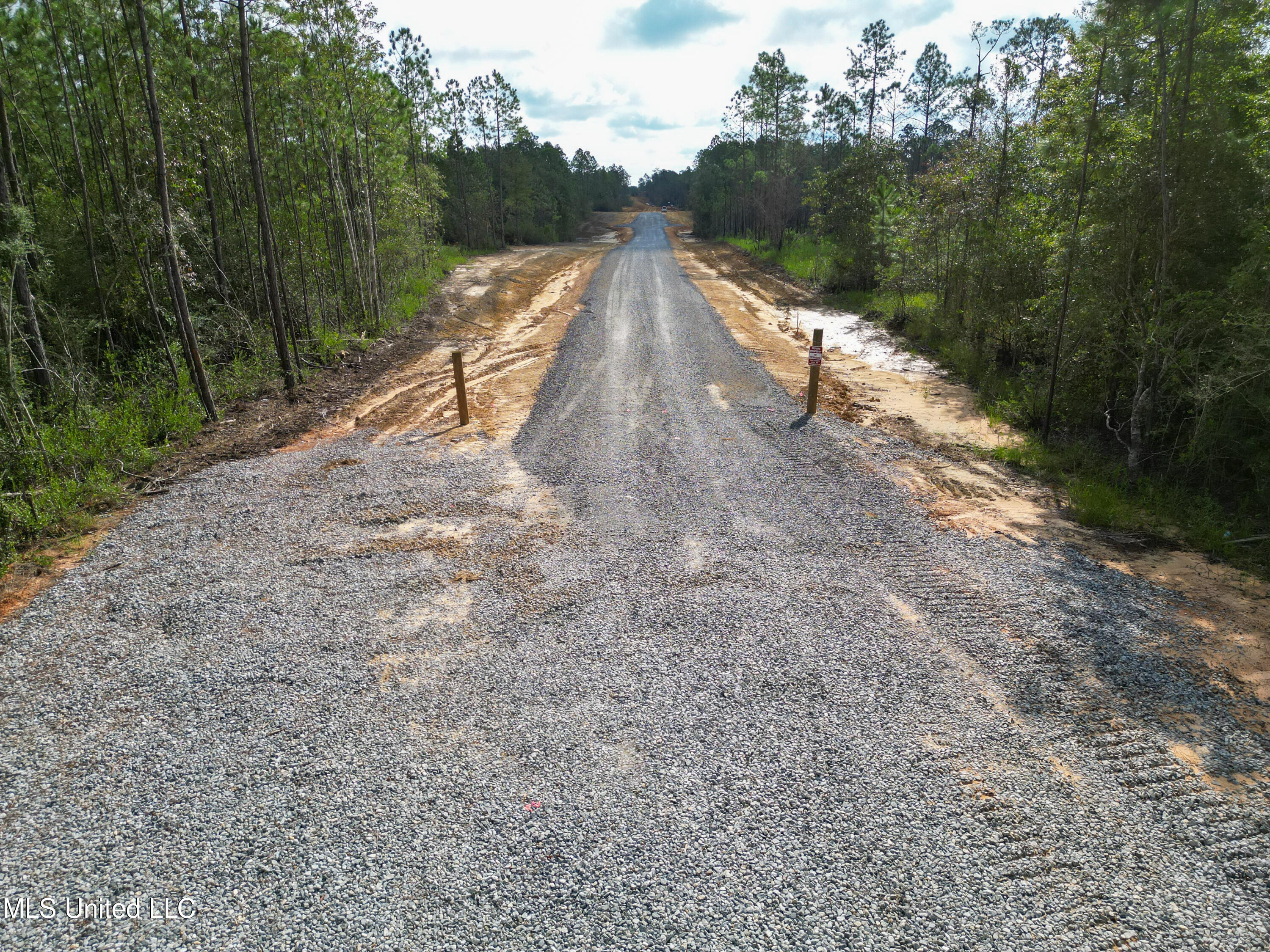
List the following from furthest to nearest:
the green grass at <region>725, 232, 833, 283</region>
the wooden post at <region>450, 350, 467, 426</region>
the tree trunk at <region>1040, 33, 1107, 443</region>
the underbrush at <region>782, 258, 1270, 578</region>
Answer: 1. the green grass at <region>725, 232, 833, 283</region>
2. the wooden post at <region>450, 350, 467, 426</region>
3. the tree trunk at <region>1040, 33, 1107, 443</region>
4. the underbrush at <region>782, 258, 1270, 578</region>

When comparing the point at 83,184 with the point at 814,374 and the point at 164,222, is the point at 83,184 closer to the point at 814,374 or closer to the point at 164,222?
the point at 164,222

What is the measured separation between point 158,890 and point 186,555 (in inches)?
158

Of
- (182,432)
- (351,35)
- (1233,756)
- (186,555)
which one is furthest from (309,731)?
(351,35)

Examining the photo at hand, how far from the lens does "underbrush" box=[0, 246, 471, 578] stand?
6906 mm

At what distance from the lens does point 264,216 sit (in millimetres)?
11523

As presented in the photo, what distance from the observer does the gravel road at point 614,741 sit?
125 inches

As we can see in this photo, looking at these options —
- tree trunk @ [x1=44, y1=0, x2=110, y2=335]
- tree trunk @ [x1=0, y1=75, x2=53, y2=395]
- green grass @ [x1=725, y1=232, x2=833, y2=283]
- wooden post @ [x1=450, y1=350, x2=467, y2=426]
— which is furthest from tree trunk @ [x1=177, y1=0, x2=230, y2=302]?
green grass @ [x1=725, y1=232, x2=833, y2=283]

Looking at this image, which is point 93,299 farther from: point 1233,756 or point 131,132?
point 1233,756

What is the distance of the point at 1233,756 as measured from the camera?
13.3 feet

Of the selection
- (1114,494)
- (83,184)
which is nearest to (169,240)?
(83,184)

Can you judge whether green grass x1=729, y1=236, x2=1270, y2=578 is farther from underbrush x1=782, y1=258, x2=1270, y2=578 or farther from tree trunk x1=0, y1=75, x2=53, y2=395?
tree trunk x1=0, y1=75, x2=53, y2=395

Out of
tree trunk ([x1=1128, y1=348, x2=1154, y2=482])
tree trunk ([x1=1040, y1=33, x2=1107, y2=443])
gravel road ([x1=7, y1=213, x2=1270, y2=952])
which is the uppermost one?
tree trunk ([x1=1040, y1=33, x2=1107, y2=443])

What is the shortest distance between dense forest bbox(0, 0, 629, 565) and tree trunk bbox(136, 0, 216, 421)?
0.04 meters

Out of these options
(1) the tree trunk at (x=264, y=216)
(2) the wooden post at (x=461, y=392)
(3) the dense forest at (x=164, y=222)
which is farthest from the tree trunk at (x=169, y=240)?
(2) the wooden post at (x=461, y=392)
